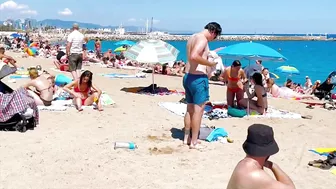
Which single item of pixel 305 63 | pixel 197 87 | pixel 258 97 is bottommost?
pixel 305 63

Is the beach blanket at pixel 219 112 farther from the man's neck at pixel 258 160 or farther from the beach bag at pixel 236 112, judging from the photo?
the man's neck at pixel 258 160

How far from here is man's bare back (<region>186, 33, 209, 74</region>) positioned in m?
5.26

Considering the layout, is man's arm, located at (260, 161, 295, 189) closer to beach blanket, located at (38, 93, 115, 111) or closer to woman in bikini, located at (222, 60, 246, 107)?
woman in bikini, located at (222, 60, 246, 107)

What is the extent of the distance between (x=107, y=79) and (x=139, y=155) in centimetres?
769

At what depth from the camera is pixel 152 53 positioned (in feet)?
32.7

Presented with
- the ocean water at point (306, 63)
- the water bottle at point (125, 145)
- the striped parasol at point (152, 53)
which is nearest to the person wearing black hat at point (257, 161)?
the water bottle at point (125, 145)

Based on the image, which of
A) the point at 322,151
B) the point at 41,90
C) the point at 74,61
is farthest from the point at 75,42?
the point at 322,151

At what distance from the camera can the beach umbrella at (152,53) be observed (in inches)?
Result: 389

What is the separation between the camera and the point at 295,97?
1138cm

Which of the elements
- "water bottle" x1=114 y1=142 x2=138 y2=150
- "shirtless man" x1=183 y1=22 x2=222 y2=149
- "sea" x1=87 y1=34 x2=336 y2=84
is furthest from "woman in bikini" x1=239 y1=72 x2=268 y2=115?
"sea" x1=87 y1=34 x2=336 y2=84

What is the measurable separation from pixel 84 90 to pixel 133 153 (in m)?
2.92

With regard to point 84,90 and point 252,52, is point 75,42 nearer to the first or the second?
point 84,90

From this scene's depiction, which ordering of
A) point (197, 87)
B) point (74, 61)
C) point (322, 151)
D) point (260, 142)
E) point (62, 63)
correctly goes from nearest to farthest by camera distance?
point (260, 142), point (197, 87), point (322, 151), point (74, 61), point (62, 63)

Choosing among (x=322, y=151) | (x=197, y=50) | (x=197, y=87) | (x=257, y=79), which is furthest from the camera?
(x=257, y=79)
